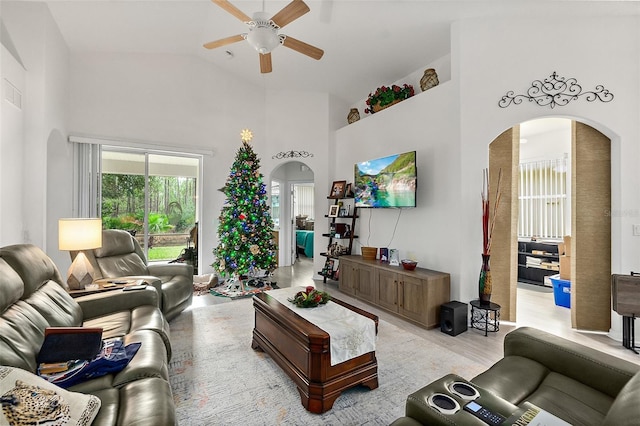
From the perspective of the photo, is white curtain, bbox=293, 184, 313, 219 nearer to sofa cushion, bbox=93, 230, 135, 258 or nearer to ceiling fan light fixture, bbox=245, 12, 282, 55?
sofa cushion, bbox=93, 230, 135, 258

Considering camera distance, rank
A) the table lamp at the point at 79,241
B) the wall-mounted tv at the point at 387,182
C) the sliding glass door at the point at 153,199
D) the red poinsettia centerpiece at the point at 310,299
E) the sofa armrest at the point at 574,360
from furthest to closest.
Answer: the sliding glass door at the point at 153,199, the wall-mounted tv at the point at 387,182, the table lamp at the point at 79,241, the red poinsettia centerpiece at the point at 310,299, the sofa armrest at the point at 574,360

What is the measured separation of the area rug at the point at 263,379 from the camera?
198cm

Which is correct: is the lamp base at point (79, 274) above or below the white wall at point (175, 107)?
below

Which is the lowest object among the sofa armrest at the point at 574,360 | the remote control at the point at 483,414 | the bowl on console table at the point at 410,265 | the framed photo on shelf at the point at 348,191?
the sofa armrest at the point at 574,360

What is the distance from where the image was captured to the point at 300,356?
216cm

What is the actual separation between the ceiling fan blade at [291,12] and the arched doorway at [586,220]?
2.74 metres

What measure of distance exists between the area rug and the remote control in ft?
3.21

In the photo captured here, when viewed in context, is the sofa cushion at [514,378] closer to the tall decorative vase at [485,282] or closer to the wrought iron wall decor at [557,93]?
the tall decorative vase at [485,282]

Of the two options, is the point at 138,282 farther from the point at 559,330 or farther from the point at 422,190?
the point at 559,330

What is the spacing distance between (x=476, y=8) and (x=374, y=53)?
1531 millimetres

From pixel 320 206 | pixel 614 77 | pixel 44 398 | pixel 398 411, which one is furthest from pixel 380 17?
pixel 44 398

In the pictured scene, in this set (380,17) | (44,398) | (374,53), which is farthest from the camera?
(374,53)

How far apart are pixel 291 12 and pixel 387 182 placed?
2531 mm

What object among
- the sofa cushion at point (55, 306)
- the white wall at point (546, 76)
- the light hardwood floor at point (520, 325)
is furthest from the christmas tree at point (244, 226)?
the white wall at point (546, 76)
